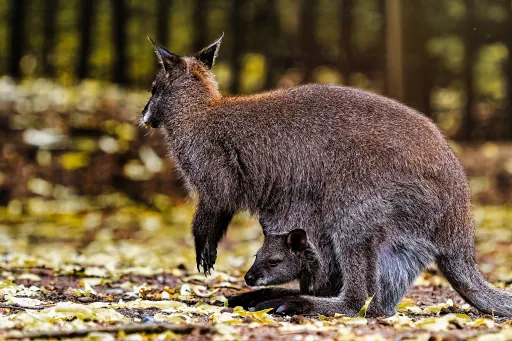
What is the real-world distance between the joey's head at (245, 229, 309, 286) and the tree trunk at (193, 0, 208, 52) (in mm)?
8783

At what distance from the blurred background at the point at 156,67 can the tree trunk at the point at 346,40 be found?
2cm

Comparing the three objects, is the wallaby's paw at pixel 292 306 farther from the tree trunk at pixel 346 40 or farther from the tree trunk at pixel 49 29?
the tree trunk at pixel 346 40

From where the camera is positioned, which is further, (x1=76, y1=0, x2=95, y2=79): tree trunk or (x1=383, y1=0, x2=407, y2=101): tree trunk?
(x1=383, y1=0, x2=407, y2=101): tree trunk

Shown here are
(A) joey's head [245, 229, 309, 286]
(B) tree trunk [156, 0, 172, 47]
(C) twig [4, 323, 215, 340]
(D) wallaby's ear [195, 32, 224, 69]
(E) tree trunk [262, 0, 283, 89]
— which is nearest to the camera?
(C) twig [4, 323, 215, 340]

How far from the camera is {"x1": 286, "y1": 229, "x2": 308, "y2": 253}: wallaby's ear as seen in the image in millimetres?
5922

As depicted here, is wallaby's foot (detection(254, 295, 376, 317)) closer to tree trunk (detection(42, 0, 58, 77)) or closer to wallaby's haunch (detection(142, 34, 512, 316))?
wallaby's haunch (detection(142, 34, 512, 316))

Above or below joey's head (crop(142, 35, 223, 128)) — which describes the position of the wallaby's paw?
below

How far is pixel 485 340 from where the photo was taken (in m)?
4.41

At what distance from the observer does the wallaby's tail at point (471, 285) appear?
5.87 meters

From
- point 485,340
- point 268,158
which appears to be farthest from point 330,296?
point 485,340

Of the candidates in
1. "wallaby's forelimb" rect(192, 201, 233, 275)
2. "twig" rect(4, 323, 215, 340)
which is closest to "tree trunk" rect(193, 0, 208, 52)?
"wallaby's forelimb" rect(192, 201, 233, 275)

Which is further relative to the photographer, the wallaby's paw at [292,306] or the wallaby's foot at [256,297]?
the wallaby's foot at [256,297]

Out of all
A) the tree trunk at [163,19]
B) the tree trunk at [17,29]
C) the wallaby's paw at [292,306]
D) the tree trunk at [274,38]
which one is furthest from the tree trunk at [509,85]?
the wallaby's paw at [292,306]

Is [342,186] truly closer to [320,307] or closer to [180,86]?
[320,307]
